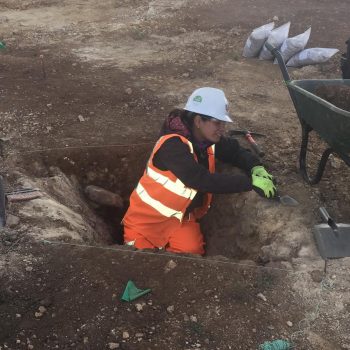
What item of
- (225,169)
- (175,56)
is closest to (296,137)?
(225,169)

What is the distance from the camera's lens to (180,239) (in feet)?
14.2

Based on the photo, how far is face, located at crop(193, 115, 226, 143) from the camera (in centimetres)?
362

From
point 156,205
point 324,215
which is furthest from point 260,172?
point 156,205

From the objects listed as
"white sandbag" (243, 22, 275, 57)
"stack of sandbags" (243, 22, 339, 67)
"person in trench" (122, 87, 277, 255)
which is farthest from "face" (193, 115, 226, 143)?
"white sandbag" (243, 22, 275, 57)

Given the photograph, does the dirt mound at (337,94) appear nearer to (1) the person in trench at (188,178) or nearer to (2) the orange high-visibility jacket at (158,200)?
(1) the person in trench at (188,178)

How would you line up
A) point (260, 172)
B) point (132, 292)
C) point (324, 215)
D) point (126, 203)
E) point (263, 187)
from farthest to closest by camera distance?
point (126, 203), point (260, 172), point (263, 187), point (324, 215), point (132, 292)

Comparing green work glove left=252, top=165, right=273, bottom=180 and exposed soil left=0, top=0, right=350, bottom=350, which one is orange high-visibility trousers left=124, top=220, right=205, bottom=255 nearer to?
exposed soil left=0, top=0, right=350, bottom=350

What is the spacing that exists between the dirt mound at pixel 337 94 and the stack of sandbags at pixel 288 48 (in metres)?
2.79

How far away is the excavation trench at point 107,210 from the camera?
12.0ft

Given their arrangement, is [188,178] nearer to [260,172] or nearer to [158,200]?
[158,200]

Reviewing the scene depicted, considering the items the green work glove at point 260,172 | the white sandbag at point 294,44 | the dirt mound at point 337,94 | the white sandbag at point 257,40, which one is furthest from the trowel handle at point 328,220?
the white sandbag at point 257,40

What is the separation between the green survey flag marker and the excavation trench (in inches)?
28.8

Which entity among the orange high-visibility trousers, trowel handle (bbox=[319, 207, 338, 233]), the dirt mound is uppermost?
the dirt mound

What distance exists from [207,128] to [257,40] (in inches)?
152
